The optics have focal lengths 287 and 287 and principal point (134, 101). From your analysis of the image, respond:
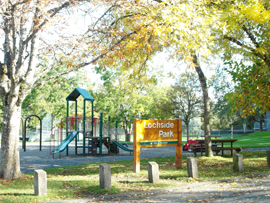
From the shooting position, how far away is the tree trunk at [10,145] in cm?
885

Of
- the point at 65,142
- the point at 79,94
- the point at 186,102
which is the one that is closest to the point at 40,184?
the point at 65,142

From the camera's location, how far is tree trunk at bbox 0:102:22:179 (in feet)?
29.0

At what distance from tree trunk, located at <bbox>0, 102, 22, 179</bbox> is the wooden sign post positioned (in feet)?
13.0

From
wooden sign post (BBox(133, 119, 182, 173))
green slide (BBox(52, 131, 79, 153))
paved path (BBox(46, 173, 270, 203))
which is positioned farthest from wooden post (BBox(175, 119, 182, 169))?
green slide (BBox(52, 131, 79, 153))

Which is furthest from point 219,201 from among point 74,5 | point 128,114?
point 128,114

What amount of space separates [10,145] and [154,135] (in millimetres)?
4937

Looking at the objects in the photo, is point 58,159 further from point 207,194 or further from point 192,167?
point 207,194

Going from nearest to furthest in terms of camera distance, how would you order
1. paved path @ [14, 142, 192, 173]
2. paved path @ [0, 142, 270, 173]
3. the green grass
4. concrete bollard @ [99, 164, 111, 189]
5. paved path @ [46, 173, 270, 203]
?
paved path @ [46, 173, 270, 203], the green grass, concrete bollard @ [99, 164, 111, 189], paved path @ [14, 142, 192, 173], paved path @ [0, 142, 270, 173]

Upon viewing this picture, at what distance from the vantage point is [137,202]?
20.9ft

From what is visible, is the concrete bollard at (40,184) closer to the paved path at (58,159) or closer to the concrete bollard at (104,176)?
the concrete bollard at (104,176)

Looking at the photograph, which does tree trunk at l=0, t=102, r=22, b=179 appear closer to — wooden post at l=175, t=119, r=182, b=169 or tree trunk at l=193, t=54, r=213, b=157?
wooden post at l=175, t=119, r=182, b=169

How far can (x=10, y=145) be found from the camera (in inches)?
350

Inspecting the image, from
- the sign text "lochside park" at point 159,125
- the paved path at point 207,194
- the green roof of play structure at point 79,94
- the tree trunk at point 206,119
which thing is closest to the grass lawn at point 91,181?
the paved path at point 207,194

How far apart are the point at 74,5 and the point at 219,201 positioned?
296 inches
